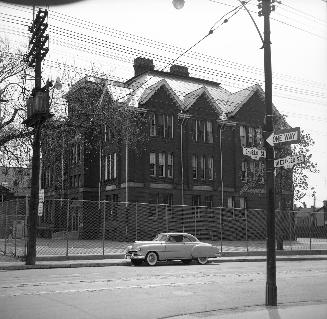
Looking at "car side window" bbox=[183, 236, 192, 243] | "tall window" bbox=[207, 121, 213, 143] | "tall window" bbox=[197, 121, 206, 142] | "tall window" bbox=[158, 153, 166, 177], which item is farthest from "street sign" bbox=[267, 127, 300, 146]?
"tall window" bbox=[207, 121, 213, 143]

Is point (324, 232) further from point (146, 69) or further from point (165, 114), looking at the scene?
point (146, 69)

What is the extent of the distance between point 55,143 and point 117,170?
6061 mm

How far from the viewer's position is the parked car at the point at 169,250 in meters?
20.9

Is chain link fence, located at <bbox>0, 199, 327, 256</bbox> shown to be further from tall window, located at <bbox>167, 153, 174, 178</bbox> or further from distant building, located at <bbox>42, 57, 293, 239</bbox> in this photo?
tall window, located at <bbox>167, 153, 174, 178</bbox>

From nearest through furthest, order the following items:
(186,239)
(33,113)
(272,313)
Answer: (272,313) → (33,113) → (186,239)

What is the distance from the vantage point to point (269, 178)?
10602mm

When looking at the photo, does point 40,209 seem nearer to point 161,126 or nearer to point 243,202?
point 161,126

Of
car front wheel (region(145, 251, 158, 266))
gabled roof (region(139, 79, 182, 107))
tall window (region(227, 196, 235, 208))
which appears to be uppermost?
gabled roof (region(139, 79, 182, 107))

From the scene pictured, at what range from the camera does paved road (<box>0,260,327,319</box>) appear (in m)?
9.34

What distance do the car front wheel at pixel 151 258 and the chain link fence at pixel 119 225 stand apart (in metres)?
3.60

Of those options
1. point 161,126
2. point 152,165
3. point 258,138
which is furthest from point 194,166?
point 258,138

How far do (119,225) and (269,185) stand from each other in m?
18.5

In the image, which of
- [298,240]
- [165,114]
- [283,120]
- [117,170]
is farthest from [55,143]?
[298,240]

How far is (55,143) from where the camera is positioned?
122 feet
